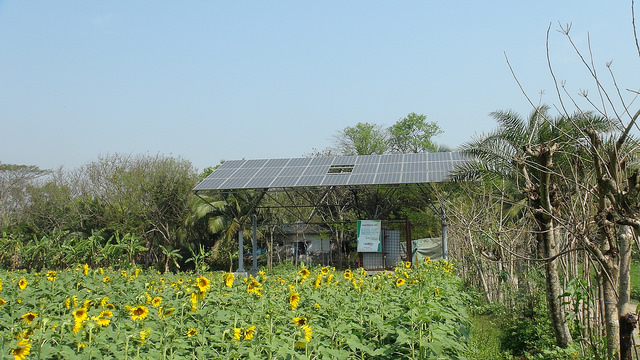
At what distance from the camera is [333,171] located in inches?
873

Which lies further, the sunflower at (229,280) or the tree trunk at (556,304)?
the tree trunk at (556,304)

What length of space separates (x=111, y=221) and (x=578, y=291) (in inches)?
1023

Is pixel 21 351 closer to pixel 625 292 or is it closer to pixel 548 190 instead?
pixel 625 292

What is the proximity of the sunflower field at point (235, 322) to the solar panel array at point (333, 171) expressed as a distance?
539 inches

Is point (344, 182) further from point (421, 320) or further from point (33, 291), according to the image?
point (421, 320)

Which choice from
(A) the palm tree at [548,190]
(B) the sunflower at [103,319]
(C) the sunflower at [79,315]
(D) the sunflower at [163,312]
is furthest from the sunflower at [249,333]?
(A) the palm tree at [548,190]

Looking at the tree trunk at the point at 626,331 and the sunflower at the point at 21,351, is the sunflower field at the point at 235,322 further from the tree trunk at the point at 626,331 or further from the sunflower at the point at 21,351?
the tree trunk at the point at 626,331

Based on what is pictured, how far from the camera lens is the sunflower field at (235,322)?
11.5 feet

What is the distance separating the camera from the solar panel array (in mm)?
20344

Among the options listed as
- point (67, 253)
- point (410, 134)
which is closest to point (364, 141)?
point (410, 134)

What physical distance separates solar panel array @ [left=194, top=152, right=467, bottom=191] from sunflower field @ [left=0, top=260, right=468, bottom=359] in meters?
13.7

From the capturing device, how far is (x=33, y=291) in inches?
245

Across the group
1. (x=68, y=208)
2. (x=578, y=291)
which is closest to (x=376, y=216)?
(x=68, y=208)

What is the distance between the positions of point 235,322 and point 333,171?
59.3ft
